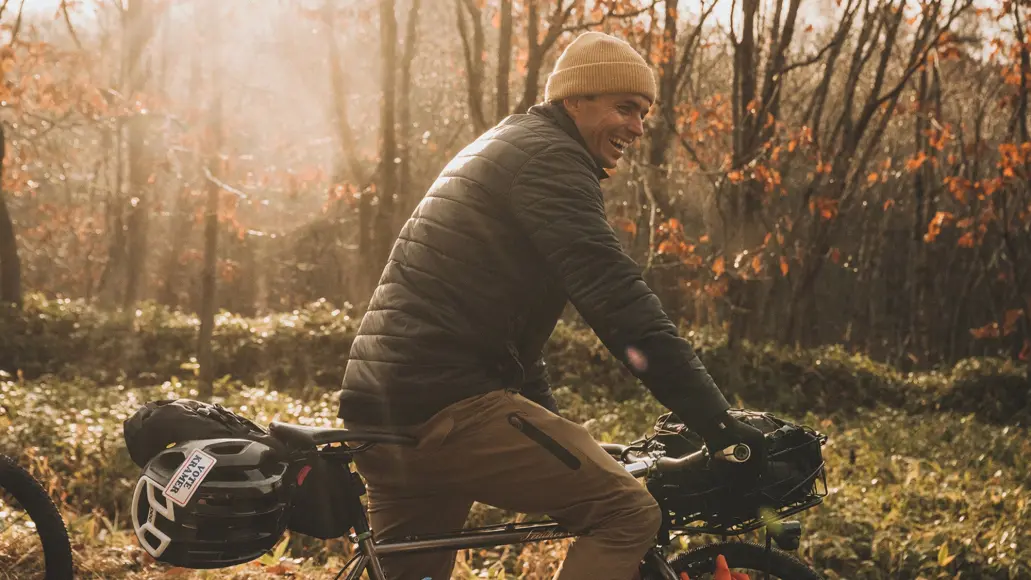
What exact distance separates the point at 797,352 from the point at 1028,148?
4475 millimetres

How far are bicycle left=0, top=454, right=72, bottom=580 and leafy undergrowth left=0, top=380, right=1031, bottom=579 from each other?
1.12m

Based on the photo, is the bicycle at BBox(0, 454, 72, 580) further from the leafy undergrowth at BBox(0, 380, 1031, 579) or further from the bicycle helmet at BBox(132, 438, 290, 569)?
the bicycle helmet at BBox(132, 438, 290, 569)

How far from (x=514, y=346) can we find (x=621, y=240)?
860 cm

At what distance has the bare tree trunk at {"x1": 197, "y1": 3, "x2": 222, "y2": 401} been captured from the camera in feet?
38.0

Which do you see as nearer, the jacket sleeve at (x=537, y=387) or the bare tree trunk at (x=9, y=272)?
the jacket sleeve at (x=537, y=387)

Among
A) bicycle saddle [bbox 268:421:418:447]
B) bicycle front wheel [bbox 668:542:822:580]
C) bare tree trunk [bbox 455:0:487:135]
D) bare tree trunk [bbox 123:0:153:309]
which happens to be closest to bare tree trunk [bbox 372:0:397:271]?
bare tree trunk [bbox 455:0:487:135]

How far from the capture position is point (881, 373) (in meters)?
14.9

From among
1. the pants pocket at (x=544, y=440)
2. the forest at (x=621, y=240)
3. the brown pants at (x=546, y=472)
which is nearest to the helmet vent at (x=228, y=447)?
the brown pants at (x=546, y=472)

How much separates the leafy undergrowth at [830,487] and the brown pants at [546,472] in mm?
1255

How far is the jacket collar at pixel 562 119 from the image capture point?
2.85 meters

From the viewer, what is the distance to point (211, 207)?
1170 centimetres

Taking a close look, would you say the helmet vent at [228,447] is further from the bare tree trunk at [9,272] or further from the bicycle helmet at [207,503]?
the bare tree trunk at [9,272]

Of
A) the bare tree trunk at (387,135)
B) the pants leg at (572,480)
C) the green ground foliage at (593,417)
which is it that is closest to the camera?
the pants leg at (572,480)

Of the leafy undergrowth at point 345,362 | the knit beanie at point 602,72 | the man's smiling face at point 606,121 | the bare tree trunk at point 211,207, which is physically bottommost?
the leafy undergrowth at point 345,362
